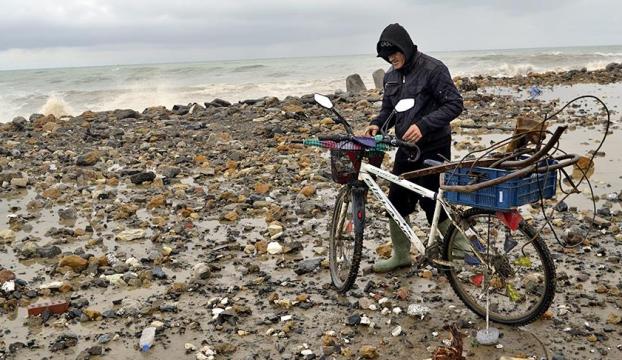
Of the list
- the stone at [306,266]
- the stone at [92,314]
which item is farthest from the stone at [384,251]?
the stone at [92,314]

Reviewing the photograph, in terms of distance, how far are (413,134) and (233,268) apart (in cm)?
259

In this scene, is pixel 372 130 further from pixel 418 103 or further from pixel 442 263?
pixel 442 263

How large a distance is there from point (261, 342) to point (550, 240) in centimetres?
369

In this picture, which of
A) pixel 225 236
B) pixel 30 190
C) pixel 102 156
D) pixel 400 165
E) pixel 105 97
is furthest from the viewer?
pixel 105 97

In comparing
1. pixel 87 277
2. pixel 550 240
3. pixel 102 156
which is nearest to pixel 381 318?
pixel 550 240

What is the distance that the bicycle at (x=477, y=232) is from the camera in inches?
160

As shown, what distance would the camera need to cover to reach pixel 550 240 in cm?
661

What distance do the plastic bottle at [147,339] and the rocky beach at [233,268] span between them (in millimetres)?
59

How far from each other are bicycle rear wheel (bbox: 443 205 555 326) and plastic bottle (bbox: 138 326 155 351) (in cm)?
248

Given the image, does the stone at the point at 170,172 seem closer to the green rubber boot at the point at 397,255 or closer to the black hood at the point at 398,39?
the green rubber boot at the point at 397,255

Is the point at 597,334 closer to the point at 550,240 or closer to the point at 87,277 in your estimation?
the point at 550,240

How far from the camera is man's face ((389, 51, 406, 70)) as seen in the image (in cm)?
509

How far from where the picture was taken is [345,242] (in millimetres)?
5652

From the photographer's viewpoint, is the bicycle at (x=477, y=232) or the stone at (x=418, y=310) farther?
the stone at (x=418, y=310)
